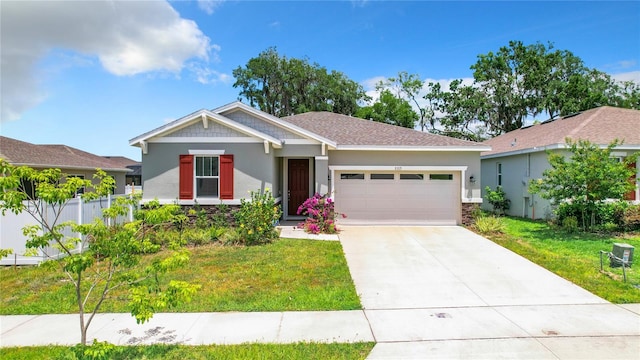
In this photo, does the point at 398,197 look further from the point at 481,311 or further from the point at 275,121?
the point at 481,311

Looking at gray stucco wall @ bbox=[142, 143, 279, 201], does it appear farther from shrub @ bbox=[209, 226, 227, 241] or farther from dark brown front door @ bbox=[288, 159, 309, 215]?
dark brown front door @ bbox=[288, 159, 309, 215]

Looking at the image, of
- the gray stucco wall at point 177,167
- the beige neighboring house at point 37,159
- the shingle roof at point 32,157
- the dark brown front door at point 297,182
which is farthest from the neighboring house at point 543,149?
the shingle roof at point 32,157

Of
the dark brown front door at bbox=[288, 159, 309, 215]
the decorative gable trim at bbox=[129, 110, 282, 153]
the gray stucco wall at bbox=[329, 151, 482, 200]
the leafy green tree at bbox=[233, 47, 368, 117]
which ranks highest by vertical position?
the leafy green tree at bbox=[233, 47, 368, 117]

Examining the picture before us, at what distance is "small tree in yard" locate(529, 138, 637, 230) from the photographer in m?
10.7

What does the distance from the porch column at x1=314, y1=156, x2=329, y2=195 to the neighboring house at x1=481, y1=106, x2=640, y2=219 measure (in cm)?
870

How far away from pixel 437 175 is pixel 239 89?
99.1 feet

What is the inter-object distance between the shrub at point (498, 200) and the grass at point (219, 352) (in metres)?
14.5

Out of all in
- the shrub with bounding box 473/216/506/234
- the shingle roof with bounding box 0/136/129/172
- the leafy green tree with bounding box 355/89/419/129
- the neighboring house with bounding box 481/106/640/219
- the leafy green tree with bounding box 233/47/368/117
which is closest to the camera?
the shrub with bounding box 473/216/506/234

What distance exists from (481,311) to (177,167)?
10246 mm

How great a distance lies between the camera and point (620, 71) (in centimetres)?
3111

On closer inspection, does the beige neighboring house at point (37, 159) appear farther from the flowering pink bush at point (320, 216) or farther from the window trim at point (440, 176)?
the window trim at point (440, 176)

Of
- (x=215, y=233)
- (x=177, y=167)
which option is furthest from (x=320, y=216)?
(x=177, y=167)

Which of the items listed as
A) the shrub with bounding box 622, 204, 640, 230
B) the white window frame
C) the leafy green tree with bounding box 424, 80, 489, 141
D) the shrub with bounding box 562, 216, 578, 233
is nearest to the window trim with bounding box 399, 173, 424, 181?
the shrub with bounding box 562, 216, 578, 233

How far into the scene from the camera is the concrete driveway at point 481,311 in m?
4.18
